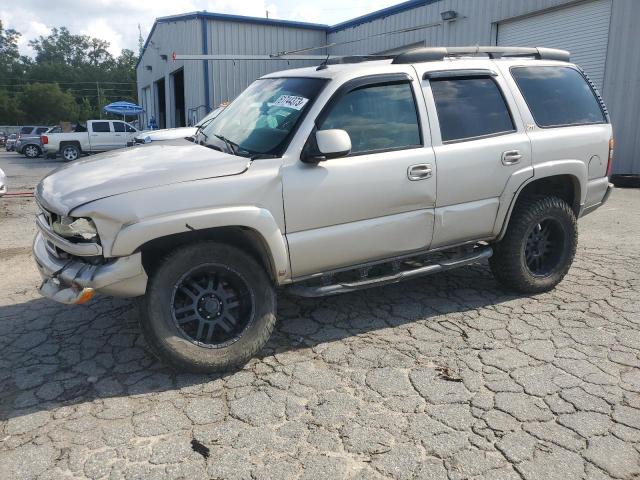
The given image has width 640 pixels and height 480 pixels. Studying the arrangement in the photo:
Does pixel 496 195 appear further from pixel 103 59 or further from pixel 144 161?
pixel 103 59

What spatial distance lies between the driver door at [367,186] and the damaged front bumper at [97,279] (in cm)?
99

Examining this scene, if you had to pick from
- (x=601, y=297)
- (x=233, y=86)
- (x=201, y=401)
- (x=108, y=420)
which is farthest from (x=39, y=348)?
(x=233, y=86)

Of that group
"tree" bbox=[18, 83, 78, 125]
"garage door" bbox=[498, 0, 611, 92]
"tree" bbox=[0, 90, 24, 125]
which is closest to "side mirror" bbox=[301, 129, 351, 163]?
"garage door" bbox=[498, 0, 611, 92]

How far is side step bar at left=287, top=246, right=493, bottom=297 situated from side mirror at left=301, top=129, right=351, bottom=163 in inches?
34.6

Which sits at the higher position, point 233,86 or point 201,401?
point 233,86

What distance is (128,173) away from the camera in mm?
3320

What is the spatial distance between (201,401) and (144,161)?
1.63 metres

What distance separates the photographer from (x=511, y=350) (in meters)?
3.80

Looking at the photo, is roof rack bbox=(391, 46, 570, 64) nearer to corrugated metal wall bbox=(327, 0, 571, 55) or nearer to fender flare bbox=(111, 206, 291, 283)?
fender flare bbox=(111, 206, 291, 283)

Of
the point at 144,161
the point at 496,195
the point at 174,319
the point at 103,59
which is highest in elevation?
the point at 103,59

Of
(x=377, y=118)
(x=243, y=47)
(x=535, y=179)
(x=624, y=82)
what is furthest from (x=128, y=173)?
(x=243, y=47)

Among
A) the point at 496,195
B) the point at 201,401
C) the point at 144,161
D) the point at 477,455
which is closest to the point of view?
the point at 477,455

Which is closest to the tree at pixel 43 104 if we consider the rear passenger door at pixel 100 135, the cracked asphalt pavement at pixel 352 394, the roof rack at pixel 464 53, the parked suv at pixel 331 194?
the rear passenger door at pixel 100 135

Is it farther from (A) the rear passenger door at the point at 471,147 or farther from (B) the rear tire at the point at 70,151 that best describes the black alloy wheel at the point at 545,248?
(B) the rear tire at the point at 70,151
